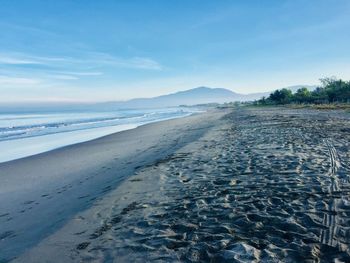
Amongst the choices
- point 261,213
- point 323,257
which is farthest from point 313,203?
point 323,257

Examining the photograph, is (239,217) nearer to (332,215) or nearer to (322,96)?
(332,215)

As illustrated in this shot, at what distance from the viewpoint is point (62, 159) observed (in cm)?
1572

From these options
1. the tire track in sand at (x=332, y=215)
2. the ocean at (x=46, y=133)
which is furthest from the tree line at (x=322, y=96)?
the tire track in sand at (x=332, y=215)

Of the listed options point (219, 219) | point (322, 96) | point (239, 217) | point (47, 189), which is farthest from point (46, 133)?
point (322, 96)

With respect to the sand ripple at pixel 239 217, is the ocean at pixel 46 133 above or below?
below

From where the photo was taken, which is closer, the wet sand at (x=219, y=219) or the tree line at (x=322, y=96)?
the wet sand at (x=219, y=219)

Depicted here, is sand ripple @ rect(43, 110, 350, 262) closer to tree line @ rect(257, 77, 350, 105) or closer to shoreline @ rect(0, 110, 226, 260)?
shoreline @ rect(0, 110, 226, 260)

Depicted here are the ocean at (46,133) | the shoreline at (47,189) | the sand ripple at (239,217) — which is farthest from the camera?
the ocean at (46,133)

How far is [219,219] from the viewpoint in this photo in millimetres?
5707

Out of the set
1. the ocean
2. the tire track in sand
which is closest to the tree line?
the ocean

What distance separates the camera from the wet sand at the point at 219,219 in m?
4.55

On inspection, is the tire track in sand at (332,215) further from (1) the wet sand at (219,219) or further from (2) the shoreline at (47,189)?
(2) the shoreline at (47,189)

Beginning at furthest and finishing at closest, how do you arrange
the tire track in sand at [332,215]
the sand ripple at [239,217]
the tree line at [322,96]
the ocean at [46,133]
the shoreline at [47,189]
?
the tree line at [322,96] < the ocean at [46,133] < the shoreline at [47,189] < the tire track in sand at [332,215] < the sand ripple at [239,217]

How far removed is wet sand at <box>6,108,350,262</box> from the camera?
4.55 meters
